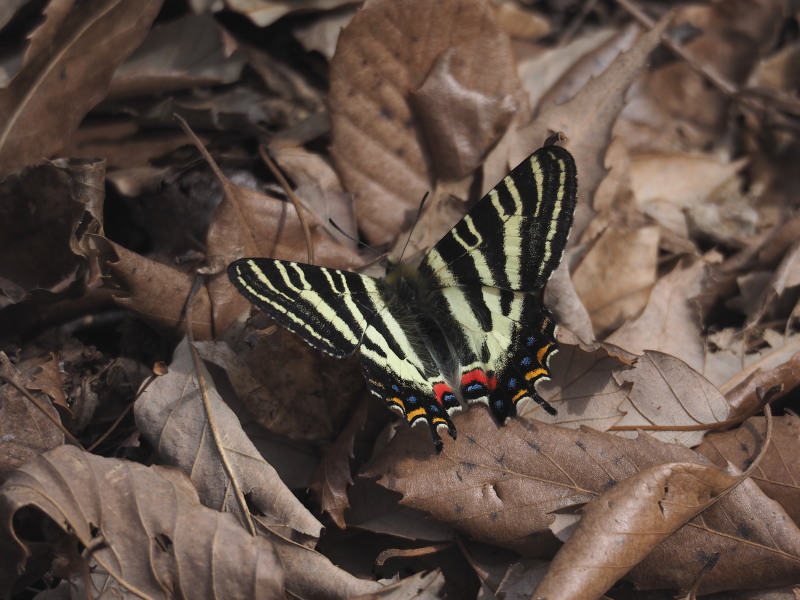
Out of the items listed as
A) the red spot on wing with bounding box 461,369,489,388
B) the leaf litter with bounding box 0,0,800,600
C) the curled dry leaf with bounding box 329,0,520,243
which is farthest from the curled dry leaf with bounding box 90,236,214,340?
the red spot on wing with bounding box 461,369,489,388

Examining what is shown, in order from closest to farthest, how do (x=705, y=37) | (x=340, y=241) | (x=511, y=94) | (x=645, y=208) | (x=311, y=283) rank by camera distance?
(x=311, y=283) < (x=340, y=241) < (x=511, y=94) < (x=645, y=208) < (x=705, y=37)

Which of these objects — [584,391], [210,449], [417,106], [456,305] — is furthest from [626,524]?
[417,106]

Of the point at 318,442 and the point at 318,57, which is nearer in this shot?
the point at 318,442

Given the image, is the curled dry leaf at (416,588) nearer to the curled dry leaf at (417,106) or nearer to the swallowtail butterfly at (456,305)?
the swallowtail butterfly at (456,305)

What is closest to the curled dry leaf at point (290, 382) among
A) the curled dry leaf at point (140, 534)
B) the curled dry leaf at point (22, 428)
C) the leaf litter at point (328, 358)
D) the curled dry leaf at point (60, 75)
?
the leaf litter at point (328, 358)

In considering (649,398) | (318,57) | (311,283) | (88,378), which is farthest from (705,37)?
(88,378)

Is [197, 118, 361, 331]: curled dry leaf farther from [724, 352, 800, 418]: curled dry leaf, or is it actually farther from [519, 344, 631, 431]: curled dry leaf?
[724, 352, 800, 418]: curled dry leaf

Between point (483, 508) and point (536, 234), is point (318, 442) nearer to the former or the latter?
point (483, 508)
